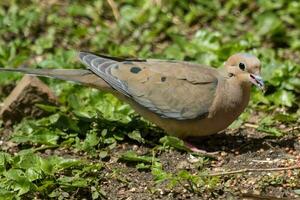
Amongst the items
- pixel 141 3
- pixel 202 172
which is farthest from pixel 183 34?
pixel 202 172

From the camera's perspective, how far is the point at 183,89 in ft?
17.2

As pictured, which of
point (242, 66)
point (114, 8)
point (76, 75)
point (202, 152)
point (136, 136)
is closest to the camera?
point (242, 66)

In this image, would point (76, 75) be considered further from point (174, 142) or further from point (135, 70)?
point (174, 142)

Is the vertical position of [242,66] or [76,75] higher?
[242,66]

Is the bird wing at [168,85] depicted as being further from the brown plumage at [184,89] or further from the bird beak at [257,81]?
the bird beak at [257,81]

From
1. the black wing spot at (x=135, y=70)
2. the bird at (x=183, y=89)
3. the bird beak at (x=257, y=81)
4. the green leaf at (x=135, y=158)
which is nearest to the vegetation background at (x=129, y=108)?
the green leaf at (x=135, y=158)

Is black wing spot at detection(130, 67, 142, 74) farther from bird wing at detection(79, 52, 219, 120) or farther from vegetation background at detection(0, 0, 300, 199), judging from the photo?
vegetation background at detection(0, 0, 300, 199)

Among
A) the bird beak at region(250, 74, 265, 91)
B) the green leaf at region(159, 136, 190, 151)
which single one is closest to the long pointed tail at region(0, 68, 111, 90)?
the green leaf at region(159, 136, 190, 151)

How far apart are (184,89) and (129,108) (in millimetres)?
778

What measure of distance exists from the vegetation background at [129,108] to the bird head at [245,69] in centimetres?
54

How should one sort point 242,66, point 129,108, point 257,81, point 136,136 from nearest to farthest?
point 257,81
point 242,66
point 136,136
point 129,108

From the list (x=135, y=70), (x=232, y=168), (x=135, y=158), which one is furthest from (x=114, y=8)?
(x=232, y=168)

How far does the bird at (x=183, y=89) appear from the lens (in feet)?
16.9

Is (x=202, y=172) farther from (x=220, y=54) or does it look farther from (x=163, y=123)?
(x=220, y=54)
